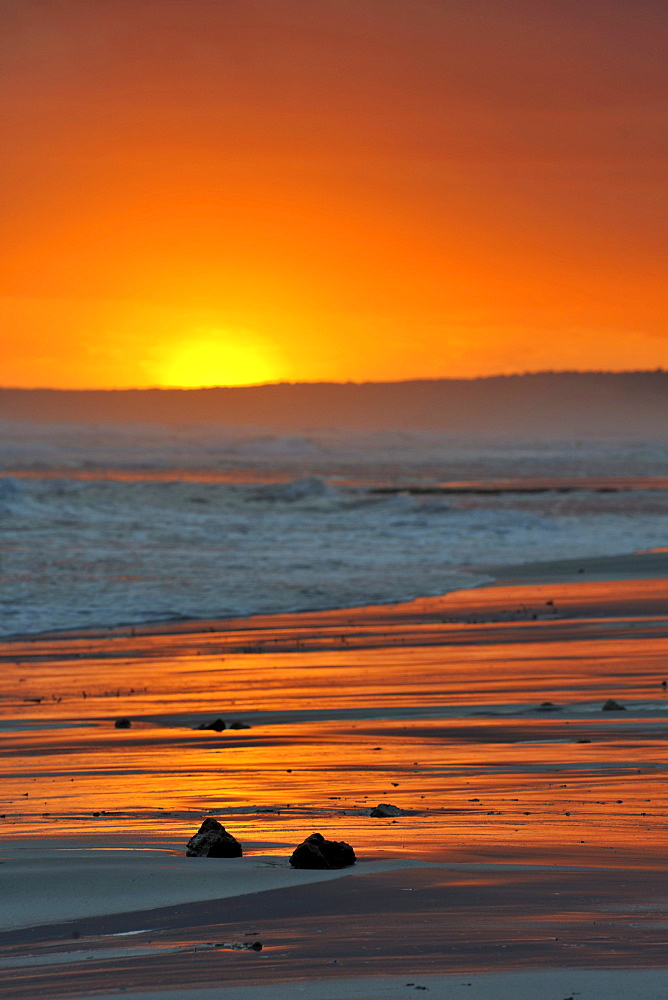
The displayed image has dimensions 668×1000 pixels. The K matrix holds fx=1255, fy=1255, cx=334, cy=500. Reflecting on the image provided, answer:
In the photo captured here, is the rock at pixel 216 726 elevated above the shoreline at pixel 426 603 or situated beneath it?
situated beneath

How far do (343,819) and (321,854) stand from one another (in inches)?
37.2

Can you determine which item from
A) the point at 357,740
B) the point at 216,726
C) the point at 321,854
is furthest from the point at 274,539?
the point at 321,854

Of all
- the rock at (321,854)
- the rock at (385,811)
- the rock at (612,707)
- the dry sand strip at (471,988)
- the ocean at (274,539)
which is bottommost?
the dry sand strip at (471,988)

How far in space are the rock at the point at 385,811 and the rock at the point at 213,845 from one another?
849 millimetres

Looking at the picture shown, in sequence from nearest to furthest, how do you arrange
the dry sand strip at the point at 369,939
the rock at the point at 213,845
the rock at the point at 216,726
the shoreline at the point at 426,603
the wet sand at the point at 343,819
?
the dry sand strip at the point at 369,939 → the wet sand at the point at 343,819 → the rock at the point at 213,845 → the rock at the point at 216,726 → the shoreline at the point at 426,603

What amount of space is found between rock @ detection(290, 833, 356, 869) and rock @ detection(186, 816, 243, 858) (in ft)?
0.83

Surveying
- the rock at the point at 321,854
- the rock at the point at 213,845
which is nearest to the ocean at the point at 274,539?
the rock at the point at 213,845

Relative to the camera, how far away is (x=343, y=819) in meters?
4.65

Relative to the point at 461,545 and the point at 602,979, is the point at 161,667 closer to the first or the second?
the point at 602,979

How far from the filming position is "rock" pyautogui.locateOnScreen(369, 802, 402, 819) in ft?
15.3

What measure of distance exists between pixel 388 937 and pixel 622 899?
715mm

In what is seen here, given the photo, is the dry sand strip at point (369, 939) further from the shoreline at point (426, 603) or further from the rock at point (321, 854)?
the shoreline at point (426, 603)

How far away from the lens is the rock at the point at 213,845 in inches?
154

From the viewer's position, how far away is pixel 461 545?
22.7m
